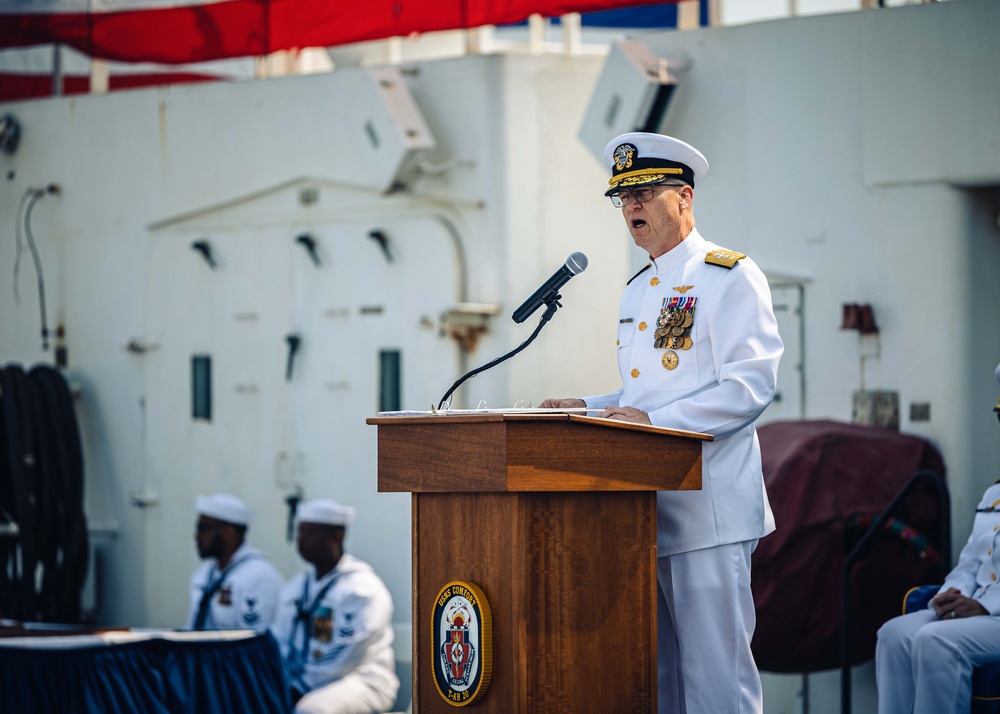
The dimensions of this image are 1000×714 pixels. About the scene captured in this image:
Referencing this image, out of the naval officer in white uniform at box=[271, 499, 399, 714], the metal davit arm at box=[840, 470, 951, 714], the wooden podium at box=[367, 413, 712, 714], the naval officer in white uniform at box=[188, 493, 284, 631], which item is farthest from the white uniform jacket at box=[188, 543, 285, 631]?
the wooden podium at box=[367, 413, 712, 714]

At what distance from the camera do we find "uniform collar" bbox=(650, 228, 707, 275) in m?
3.40

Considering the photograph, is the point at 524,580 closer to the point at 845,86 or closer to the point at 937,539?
the point at 937,539

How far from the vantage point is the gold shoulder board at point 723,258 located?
3.25 metres

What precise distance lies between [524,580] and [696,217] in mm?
3624

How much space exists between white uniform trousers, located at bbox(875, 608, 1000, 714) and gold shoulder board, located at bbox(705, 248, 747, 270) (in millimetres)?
1341

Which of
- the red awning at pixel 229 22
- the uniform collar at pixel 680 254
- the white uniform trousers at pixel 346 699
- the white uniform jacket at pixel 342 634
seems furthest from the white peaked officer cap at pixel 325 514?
the uniform collar at pixel 680 254

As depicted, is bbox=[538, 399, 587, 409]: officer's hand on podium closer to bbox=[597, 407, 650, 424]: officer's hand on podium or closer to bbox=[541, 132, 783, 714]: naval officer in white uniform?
bbox=[541, 132, 783, 714]: naval officer in white uniform

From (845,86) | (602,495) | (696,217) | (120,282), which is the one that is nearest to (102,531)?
(120,282)

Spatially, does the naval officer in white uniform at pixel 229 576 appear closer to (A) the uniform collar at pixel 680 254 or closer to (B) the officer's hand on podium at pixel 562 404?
(B) the officer's hand on podium at pixel 562 404

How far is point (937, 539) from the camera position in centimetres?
531

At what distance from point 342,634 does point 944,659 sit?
3258 mm

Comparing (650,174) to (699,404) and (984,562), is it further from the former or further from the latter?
(984,562)

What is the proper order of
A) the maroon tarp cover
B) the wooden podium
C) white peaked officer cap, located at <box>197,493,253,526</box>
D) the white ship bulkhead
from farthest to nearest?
1. white peaked officer cap, located at <box>197,493,253,526</box>
2. the white ship bulkhead
3. the maroon tarp cover
4. the wooden podium

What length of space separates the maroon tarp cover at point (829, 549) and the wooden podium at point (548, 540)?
2.22m
